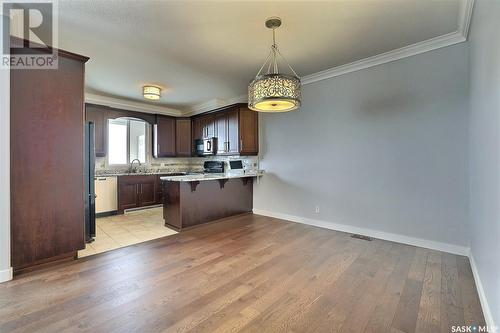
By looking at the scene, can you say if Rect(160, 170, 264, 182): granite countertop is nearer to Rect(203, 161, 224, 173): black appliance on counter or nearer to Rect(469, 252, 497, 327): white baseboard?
Rect(203, 161, 224, 173): black appliance on counter

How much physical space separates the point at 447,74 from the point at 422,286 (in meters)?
2.55

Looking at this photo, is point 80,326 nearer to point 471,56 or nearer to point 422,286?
point 422,286

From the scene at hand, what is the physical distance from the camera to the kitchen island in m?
3.96

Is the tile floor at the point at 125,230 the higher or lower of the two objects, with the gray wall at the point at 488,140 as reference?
lower

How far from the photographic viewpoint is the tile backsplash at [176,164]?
5.38 meters

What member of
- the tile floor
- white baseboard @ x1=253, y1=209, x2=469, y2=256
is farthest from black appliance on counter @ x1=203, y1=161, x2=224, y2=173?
white baseboard @ x1=253, y1=209, x2=469, y2=256

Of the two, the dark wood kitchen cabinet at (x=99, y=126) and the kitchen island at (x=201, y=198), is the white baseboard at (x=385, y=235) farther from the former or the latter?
the dark wood kitchen cabinet at (x=99, y=126)

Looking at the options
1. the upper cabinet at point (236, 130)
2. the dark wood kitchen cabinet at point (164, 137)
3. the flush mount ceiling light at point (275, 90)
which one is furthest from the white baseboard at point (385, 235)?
the dark wood kitchen cabinet at point (164, 137)

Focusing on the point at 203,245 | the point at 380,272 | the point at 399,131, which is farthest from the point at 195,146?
the point at 380,272

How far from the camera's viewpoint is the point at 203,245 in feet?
10.5

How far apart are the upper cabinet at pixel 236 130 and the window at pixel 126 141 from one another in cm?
229

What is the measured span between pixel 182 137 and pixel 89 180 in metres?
3.27

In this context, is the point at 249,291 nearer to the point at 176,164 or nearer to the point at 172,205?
the point at 172,205

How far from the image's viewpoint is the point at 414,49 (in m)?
3.10
